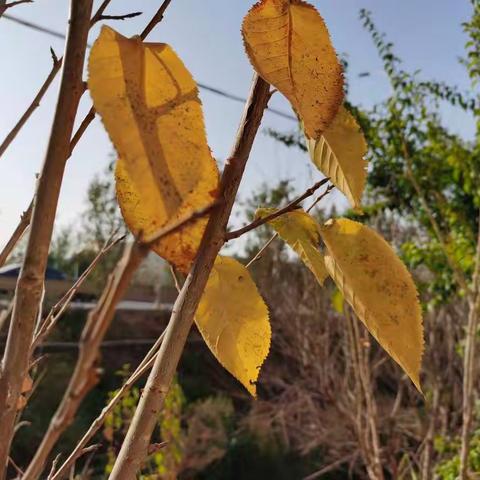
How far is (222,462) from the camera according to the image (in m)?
4.89

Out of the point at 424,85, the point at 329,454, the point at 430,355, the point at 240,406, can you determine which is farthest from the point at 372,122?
the point at 240,406

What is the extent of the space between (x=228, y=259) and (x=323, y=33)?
0.12m

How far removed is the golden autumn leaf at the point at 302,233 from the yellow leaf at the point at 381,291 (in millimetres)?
37

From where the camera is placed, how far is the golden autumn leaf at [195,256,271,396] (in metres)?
0.29

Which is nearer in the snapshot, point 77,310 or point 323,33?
point 323,33

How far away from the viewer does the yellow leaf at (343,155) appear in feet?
0.91

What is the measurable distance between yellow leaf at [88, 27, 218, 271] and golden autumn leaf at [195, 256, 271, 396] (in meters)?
0.04

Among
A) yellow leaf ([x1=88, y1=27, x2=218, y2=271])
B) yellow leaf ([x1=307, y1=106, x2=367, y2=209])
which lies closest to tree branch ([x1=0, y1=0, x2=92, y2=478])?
yellow leaf ([x1=88, y1=27, x2=218, y2=271])

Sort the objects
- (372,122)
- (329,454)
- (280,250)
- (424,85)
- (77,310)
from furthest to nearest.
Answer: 1. (77,310)
2. (280,250)
3. (329,454)
4. (372,122)
5. (424,85)

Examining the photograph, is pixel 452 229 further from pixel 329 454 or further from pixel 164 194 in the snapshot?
pixel 164 194

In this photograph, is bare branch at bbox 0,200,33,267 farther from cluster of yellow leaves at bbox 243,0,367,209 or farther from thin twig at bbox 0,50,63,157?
cluster of yellow leaves at bbox 243,0,367,209

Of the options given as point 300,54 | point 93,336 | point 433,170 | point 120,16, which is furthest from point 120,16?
point 433,170

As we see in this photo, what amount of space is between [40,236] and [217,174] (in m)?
0.08

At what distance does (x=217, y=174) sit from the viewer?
0.80 feet
